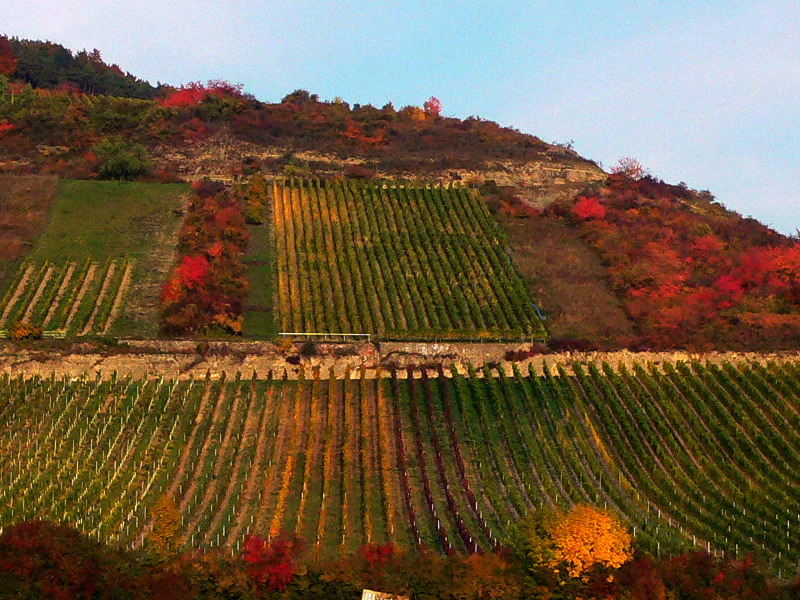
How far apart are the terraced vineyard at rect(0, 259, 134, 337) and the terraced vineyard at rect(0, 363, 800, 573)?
16.6 ft

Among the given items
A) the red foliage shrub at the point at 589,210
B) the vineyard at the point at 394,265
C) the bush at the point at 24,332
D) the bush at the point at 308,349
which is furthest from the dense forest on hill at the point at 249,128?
the bush at the point at 308,349

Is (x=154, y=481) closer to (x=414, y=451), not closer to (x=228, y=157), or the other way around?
(x=414, y=451)

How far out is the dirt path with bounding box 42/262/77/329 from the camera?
4775cm

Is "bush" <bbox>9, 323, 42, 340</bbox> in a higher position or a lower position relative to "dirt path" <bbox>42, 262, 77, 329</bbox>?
lower

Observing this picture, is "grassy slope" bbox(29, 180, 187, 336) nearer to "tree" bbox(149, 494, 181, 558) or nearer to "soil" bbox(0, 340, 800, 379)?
"soil" bbox(0, 340, 800, 379)

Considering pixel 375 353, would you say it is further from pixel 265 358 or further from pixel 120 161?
pixel 120 161

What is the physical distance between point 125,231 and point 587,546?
35686 millimetres

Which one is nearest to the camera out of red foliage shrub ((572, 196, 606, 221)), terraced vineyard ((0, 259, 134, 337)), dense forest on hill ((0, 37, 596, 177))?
terraced vineyard ((0, 259, 134, 337))

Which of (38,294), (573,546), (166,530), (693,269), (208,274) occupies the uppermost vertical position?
(693,269)

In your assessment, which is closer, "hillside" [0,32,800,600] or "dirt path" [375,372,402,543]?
"hillside" [0,32,800,600]

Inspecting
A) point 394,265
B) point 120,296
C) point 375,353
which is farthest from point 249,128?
point 375,353

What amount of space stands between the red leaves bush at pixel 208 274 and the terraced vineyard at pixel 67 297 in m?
2.46

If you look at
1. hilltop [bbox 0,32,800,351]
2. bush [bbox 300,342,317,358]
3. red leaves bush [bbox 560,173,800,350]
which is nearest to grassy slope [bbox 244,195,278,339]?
hilltop [bbox 0,32,800,351]

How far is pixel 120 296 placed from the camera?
50312 millimetres
